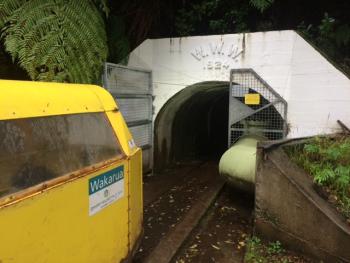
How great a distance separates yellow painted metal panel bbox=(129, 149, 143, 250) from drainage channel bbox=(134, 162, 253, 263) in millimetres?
772

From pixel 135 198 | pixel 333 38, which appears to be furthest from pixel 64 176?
pixel 333 38

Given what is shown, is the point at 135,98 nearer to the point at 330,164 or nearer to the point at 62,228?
the point at 330,164

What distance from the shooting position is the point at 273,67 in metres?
6.11

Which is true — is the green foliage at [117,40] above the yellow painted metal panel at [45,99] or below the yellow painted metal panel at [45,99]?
above

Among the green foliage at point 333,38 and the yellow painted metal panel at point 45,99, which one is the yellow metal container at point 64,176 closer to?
the yellow painted metal panel at point 45,99

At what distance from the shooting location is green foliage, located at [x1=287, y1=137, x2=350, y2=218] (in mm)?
3996

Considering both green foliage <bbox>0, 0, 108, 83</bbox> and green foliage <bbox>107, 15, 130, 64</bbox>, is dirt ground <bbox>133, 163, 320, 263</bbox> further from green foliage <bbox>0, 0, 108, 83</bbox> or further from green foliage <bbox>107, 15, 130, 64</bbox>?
green foliage <bbox>107, 15, 130, 64</bbox>

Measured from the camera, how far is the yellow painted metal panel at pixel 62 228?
178 centimetres

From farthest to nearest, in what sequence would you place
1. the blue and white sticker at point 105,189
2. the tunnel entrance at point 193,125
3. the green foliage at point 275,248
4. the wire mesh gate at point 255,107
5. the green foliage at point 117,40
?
the tunnel entrance at point 193,125 < the green foliage at point 117,40 < the wire mesh gate at point 255,107 < the green foliage at point 275,248 < the blue and white sticker at point 105,189

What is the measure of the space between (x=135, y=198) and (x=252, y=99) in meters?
3.75

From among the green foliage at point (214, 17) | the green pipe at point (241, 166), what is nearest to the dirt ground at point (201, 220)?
the green pipe at point (241, 166)

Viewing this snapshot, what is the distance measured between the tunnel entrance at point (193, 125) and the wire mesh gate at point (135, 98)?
0.33 metres

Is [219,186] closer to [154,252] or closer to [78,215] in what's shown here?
[154,252]

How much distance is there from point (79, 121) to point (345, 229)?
2.95 metres
